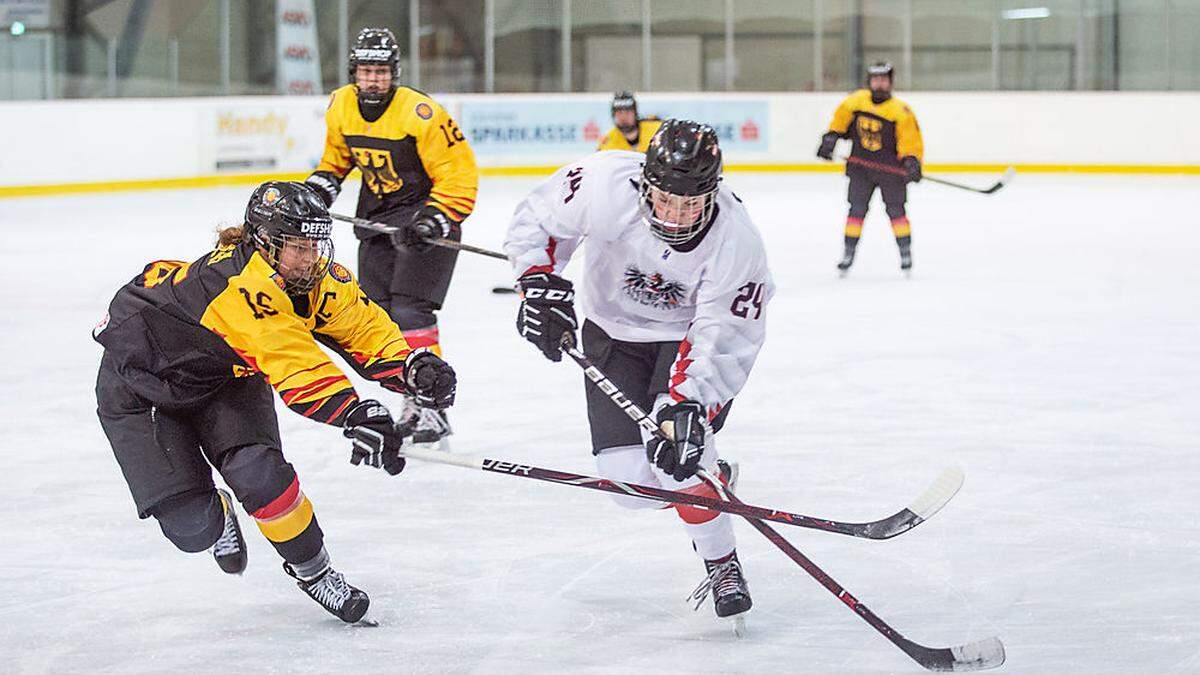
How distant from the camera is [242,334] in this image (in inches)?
97.4

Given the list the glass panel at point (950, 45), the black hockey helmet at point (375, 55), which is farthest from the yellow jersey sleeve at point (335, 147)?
the glass panel at point (950, 45)

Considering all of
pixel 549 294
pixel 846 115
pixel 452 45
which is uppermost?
pixel 452 45

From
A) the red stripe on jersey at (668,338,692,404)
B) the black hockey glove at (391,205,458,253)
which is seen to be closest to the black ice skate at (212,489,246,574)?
the red stripe on jersey at (668,338,692,404)

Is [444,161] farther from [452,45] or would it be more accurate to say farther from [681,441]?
[452,45]

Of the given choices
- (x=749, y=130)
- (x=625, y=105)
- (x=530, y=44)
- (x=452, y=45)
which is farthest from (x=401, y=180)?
(x=530, y=44)

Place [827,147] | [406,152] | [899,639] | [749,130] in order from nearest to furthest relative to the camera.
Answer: [899,639] < [406,152] < [827,147] < [749,130]

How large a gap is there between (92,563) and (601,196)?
1257 millimetres

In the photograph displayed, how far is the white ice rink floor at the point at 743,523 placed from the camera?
2.64m

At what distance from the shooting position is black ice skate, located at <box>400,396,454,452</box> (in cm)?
407

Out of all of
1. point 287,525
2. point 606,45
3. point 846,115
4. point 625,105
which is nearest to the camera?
point 287,525

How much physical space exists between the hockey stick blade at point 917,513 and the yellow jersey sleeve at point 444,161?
6.01ft

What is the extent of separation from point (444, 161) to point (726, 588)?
187 centimetres

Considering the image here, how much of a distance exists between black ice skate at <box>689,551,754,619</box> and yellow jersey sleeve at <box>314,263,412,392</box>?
0.63 meters

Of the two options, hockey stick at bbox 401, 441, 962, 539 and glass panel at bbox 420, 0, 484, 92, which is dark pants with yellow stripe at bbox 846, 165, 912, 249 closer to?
hockey stick at bbox 401, 441, 962, 539
